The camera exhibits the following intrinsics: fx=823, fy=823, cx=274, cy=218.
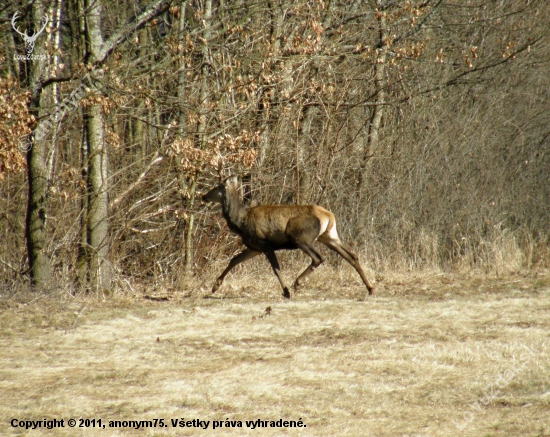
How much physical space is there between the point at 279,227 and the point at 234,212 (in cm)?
74

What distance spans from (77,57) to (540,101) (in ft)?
35.6

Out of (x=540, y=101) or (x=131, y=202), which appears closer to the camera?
(x=131, y=202)

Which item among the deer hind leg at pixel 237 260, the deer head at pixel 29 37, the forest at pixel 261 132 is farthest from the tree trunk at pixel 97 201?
the deer hind leg at pixel 237 260

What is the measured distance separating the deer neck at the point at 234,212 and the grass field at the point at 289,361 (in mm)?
1084

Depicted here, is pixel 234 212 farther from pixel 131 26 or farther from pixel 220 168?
pixel 131 26

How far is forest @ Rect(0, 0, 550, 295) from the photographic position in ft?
38.9

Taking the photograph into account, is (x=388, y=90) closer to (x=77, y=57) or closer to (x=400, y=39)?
(x=400, y=39)

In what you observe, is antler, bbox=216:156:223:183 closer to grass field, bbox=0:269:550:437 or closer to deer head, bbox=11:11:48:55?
grass field, bbox=0:269:550:437

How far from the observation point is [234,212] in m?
12.3

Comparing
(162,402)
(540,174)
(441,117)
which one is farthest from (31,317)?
(540,174)

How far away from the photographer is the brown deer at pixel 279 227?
39.3 feet

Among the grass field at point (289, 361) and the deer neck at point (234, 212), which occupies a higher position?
the deer neck at point (234, 212)

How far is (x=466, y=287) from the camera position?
515 inches

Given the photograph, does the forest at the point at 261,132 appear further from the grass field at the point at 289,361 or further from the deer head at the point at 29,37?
the grass field at the point at 289,361
